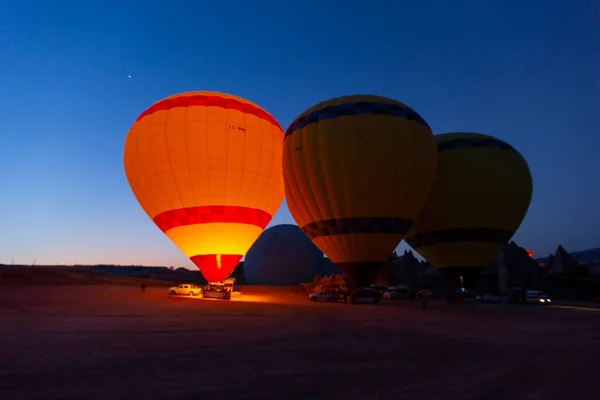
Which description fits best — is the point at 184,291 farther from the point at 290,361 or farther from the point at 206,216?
the point at 290,361

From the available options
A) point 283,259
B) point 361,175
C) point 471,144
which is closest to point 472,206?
point 471,144

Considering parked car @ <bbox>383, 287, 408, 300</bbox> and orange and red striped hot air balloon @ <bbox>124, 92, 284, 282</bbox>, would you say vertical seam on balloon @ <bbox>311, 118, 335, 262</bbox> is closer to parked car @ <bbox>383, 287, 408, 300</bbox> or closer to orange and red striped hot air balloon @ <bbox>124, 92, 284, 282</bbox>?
orange and red striped hot air balloon @ <bbox>124, 92, 284, 282</bbox>

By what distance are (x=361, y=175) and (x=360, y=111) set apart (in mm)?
3094

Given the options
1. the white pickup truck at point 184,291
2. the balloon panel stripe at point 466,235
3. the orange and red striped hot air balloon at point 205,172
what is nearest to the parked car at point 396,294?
the balloon panel stripe at point 466,235

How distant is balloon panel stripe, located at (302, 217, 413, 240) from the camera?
66.3 feet

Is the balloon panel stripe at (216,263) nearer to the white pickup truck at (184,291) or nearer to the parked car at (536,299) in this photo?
the white pickup truck at (184,291)

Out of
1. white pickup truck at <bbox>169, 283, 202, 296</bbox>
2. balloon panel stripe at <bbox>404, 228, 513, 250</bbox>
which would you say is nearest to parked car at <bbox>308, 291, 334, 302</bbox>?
balloon panel stripe at <bbox>404, 228, 513, 250</bbox>

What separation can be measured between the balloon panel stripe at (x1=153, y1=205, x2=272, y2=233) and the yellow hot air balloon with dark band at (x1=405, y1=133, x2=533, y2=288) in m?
9.44

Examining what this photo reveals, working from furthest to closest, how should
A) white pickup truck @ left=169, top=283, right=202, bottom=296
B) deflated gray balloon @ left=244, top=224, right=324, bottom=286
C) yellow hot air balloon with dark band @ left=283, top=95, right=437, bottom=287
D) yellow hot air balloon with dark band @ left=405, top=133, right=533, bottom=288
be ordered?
deflated gray balloon @ left=244, top=224, right=324, bottom=286 < white pickup truck @ left=169, top=283, right=202, bottom=296 < yellow hot air balloon with dark band @ left=405, top=133, right=533, bottom=288 < yellow hot air balloon with dark band @ left=283, top=95, right=437, bottom=287

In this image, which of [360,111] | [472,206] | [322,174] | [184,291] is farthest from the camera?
[184,291]

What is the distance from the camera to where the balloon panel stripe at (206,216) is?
23438 millimetres

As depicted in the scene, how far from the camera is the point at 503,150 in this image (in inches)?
988

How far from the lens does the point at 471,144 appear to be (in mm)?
24953

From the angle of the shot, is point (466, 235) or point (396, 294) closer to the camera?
point (466, 235)
